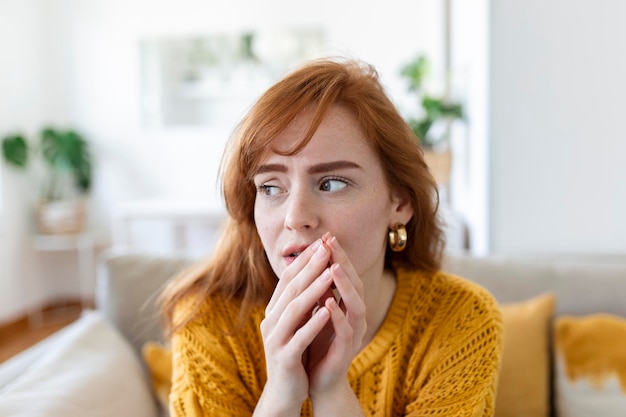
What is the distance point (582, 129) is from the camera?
→ 2.04 metres

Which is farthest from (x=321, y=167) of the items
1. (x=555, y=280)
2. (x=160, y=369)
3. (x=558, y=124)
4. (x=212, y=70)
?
(x=212, y=70)

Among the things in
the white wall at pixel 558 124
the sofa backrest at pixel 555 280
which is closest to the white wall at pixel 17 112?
the white wall at pixel 558 124

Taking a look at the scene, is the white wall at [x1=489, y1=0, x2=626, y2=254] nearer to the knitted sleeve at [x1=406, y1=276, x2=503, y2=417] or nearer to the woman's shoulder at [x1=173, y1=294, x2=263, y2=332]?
the knitted sleeve at [x1=406, y1=276, x2=503, y2=417]

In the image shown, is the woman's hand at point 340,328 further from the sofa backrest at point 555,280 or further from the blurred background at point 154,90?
the blurred background at point 154,90

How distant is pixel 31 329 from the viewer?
4.40 metres

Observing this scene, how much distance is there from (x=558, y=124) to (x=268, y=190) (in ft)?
4.22

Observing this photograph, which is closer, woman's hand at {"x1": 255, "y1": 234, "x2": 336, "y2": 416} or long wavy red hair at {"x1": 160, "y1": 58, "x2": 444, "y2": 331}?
woman's hand at {"x1": 255, "y1": 234, "x2": 336, "y2": 416}

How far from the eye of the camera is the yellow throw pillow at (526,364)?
1.52 m

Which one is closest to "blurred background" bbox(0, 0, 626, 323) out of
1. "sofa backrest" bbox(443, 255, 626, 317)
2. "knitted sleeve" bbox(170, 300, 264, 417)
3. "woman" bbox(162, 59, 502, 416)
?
"sofa backrest" bbox(443, 255, 626, 317)

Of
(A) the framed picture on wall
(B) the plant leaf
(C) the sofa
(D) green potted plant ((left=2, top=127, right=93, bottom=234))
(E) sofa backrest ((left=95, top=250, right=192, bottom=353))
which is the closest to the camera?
(C) the sofa

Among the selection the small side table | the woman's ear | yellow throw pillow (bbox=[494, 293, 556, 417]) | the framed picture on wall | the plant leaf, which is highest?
the framed picture on wall

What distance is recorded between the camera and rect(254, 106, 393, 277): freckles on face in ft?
3.49

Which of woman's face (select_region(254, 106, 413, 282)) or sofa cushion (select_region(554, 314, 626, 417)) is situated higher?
woman's face (select_region(254, 106, 413, 282))

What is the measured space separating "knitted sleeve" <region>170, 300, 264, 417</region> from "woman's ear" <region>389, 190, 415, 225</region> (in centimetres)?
35
